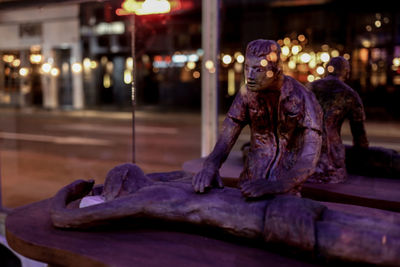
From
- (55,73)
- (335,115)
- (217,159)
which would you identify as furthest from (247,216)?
(55,73)

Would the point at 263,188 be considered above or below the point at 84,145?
above

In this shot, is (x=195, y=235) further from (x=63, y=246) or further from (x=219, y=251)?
(x=63, y=246)

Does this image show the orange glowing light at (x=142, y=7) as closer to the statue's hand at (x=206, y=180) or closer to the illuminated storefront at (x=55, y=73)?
the statue's hand at (x=206, y=180)

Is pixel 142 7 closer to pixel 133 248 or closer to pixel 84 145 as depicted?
pixel 133 248

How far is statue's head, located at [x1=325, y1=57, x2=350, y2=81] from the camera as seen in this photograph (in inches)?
126

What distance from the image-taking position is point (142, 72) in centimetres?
1708

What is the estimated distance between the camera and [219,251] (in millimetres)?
1913

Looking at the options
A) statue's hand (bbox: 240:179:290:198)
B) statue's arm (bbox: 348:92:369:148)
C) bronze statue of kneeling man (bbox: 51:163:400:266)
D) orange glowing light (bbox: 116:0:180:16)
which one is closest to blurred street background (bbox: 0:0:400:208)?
orange glowing light (bbox: 116:0:180:16)

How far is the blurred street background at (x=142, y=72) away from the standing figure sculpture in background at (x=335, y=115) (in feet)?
1.18

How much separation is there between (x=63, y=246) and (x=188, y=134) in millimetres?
8265

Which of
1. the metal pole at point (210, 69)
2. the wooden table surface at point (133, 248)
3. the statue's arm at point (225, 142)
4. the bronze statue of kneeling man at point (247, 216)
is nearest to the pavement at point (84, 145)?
the metal pole at point (210, 69)

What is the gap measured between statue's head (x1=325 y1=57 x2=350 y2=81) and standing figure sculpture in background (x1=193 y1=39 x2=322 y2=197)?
1058 millimetres

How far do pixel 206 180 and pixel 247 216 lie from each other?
300 millimetres

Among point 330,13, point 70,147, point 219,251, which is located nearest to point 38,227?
point 219,251
